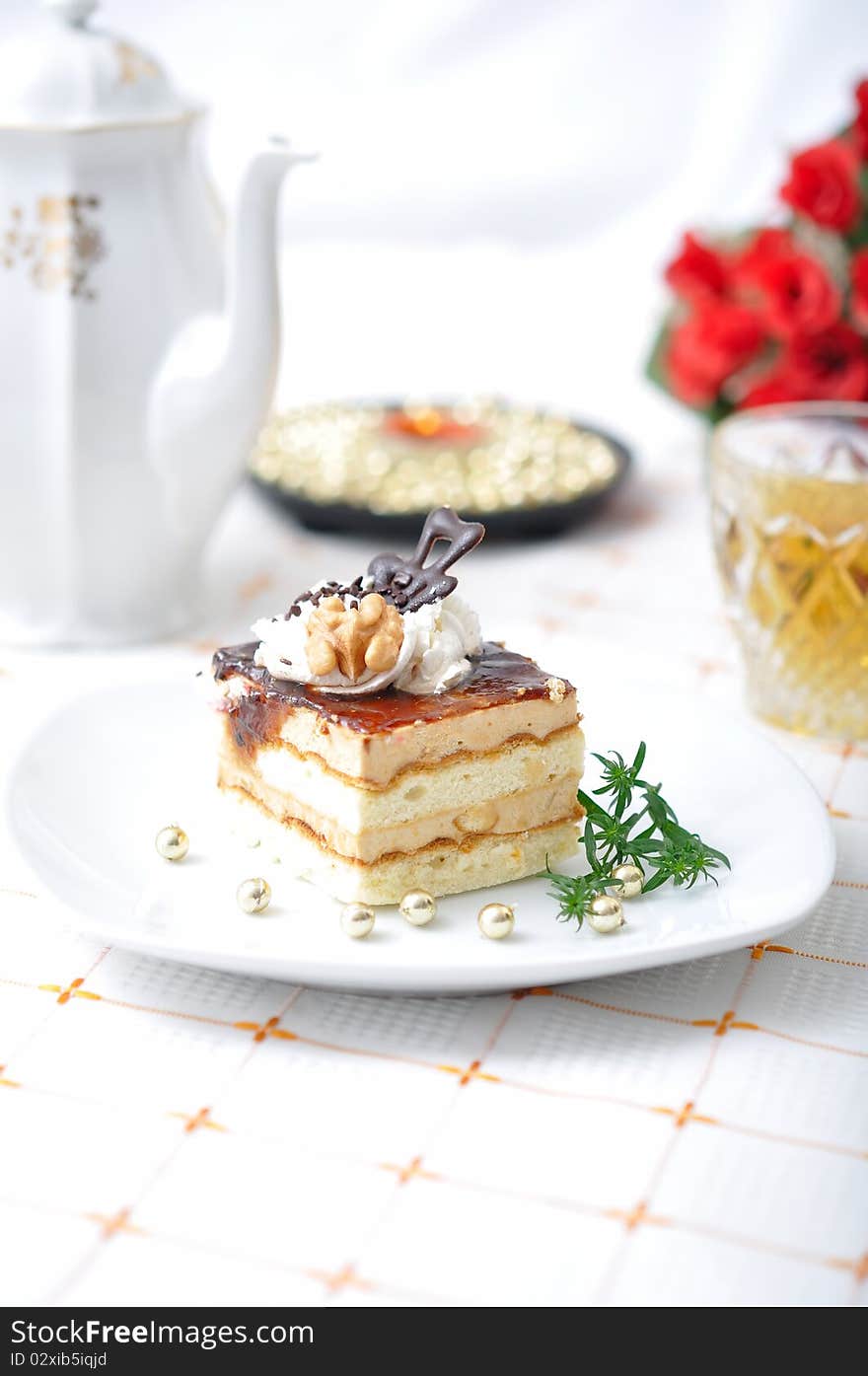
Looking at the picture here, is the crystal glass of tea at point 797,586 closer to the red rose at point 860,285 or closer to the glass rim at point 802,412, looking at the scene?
the glass rim at point 802,412

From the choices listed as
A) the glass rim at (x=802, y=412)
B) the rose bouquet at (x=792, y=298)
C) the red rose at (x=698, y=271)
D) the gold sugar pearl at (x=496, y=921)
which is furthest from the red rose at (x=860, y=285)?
the gold sugar pearl at (x=496, y=921)

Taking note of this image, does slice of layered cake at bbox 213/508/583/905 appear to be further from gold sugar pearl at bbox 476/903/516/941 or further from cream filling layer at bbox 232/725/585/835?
gold sugar pearl at bbox 476/903/516/941

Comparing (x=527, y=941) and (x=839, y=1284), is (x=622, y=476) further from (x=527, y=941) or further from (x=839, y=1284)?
(x=839, y=1284)

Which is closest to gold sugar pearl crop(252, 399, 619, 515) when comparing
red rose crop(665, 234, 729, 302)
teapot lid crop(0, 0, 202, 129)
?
red rose crop(665, 234, 729, 302)

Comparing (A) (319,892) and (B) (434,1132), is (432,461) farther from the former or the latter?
(B) (434,1132)

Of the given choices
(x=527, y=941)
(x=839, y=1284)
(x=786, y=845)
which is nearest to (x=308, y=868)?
(x=527, y=941)
